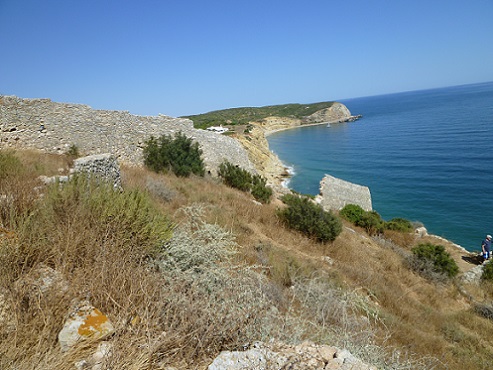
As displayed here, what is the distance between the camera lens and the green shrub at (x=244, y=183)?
13.2 m

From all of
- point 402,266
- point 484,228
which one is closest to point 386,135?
point 484,228

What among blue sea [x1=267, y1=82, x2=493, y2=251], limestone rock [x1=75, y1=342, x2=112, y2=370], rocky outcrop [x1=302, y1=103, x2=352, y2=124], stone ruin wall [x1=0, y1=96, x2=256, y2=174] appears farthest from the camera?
rocky outcrop [x1=302, y1=103, x2=352, y2=124]

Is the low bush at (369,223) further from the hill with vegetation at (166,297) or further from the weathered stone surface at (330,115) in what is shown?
the weathered stone surface at (330,115)

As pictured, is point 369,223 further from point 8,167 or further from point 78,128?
point 78,128

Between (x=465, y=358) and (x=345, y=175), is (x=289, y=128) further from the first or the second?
(x=465, y=358)

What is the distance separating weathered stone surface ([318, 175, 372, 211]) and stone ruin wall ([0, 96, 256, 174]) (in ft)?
34.8

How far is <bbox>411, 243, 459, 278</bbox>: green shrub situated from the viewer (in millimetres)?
8836

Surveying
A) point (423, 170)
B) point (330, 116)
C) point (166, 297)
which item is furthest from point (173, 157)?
point (330, 116)

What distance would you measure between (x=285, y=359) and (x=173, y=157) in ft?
38.9

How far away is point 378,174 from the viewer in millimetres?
33562

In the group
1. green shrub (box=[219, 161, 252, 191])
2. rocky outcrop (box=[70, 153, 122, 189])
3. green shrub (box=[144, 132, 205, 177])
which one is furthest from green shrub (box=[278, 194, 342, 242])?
green shrub (box=[144, 132, 205, 177])

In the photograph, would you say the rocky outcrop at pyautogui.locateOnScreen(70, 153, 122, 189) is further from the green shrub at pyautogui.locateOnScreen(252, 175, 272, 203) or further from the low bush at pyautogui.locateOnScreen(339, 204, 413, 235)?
the low bush at pyautogui.locateOnScreen(339, 204, 413, 235)

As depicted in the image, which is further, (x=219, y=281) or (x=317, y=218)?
(x=317, y=218)

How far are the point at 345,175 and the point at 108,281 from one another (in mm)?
35737
